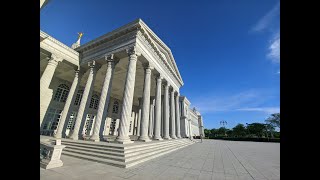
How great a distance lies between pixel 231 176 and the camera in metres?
7.36

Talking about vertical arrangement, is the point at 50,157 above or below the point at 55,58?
below

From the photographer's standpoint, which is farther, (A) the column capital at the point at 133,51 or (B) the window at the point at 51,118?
(B) the window at the point at 51,118

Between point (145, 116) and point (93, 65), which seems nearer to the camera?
point (145, 116)

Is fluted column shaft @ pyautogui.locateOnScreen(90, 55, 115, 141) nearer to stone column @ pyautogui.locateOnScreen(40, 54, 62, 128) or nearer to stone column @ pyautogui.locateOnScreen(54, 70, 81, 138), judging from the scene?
stone column @ pyautogui.locateOnScreen(54, 70, 81, 138)

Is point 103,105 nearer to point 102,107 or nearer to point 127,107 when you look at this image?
point 102,107

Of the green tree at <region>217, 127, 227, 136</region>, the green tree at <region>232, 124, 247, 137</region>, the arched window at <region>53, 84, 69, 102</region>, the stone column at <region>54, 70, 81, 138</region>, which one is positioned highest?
the arched window at <region>53, 84, 69, 102</region>

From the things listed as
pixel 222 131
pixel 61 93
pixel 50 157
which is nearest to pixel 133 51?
pixel 50 157

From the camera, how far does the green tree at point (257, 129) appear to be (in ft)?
252

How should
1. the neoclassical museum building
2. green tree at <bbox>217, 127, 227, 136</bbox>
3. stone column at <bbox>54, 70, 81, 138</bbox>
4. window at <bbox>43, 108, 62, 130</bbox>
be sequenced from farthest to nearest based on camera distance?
green tree at <bbox>217, 127, 227, 136</bbox> < window at <bbox>43, 108, 62, 130</bbox> < stone column at <bbox>54, 70, 81, 138</bbox> < the neoclassical museum building

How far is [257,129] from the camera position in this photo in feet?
254

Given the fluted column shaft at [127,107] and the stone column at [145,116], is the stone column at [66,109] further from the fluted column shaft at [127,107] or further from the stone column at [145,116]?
the stone column at [145,116]

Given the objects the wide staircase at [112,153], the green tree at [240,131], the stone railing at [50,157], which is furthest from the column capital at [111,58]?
the green tree at [240,131]

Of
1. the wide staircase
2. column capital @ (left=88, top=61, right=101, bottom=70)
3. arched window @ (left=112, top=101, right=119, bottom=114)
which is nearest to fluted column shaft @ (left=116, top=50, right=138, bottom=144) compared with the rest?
the wide staircase

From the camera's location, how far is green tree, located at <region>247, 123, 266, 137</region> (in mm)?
76938
